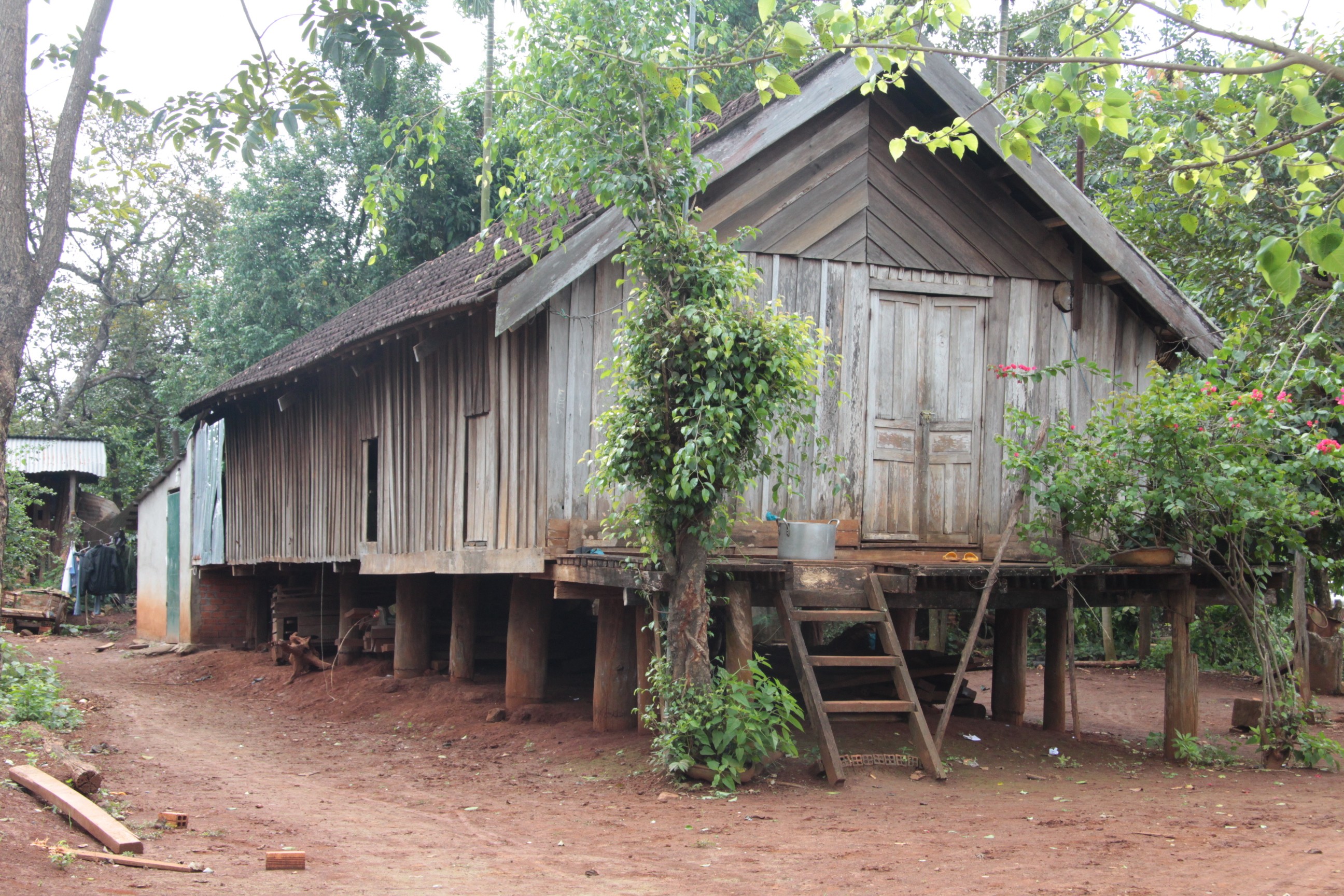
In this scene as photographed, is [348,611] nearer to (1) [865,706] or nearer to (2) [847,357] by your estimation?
(2) [847,357]

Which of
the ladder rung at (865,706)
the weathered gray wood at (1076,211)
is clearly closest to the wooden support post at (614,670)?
the ladder rung at (865,706)

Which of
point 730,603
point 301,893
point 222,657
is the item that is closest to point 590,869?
point 301,893

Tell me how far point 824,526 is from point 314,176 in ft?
59.2

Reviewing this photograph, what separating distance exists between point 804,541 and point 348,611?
8.56 meters

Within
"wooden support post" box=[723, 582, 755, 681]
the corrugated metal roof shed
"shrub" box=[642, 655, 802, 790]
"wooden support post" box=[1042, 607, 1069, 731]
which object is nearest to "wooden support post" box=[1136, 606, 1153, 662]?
"wooden support post" box=[1042, 607, 1069, 731]

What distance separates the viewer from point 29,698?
9305mm

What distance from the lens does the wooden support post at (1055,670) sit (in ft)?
38.8

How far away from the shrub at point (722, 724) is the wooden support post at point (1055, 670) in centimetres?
465

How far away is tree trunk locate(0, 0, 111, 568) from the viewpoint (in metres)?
8.09

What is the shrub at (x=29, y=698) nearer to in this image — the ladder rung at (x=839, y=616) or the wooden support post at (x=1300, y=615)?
the ladder rung at (x=839, y=616)

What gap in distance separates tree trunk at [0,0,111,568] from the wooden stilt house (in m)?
2.90

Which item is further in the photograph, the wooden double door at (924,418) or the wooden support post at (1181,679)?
the wooden double door at (924,418)

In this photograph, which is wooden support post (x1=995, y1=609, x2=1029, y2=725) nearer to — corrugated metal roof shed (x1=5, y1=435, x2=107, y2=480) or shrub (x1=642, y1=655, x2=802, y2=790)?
shrub (x1=642, y1=655, x2=802, y2=790)

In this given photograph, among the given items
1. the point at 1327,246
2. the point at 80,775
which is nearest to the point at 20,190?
the point at 80,775
